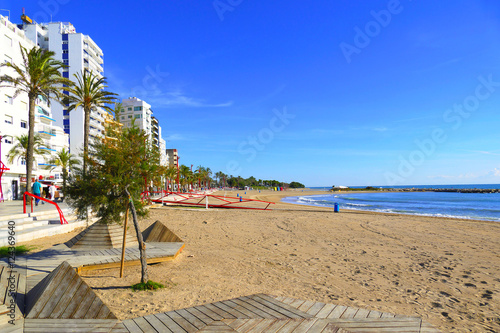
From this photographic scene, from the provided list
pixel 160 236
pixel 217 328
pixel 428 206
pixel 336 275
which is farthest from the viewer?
pixel 428 206

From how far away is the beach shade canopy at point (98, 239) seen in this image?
24.1 feet

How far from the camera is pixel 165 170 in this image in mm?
6645

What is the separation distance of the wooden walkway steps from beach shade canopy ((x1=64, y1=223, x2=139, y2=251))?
4.22 metres

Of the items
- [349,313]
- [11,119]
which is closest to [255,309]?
[349,313]

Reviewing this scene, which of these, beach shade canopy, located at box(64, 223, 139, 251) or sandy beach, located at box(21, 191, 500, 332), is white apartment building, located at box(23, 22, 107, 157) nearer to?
sandy beach, located at box(21, 191, 500, 332)

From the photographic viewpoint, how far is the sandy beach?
493 centimetres

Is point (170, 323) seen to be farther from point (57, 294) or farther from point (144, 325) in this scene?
point (57, 294)

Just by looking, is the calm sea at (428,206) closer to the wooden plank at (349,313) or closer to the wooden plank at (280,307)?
the wooden plank at (349,313)

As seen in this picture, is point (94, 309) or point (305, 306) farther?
point (305, 306)

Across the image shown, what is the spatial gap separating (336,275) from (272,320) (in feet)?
11.9

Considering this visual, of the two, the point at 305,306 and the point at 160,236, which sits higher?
the point at 160,236

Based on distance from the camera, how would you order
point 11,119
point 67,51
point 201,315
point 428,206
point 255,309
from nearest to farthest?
point 201,315 → point 255,309 → point 11,119 → point 428,206 → point 67,51

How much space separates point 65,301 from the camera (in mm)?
3736

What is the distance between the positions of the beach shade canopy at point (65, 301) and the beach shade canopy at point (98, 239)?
3581 mm
